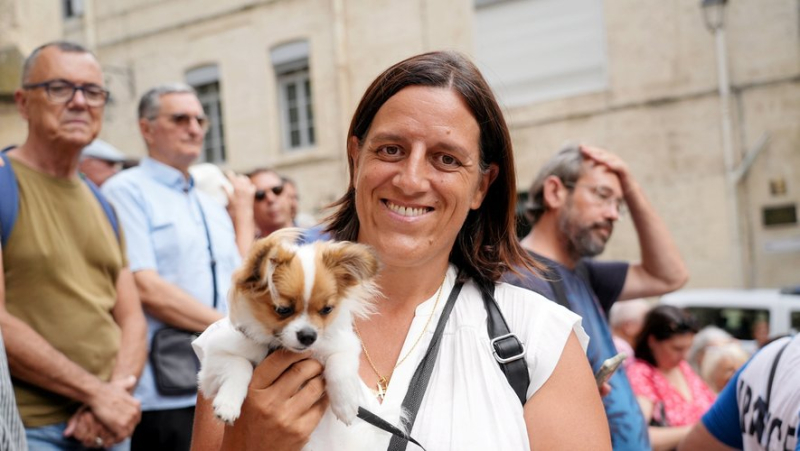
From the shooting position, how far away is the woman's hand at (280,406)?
196 centimetres

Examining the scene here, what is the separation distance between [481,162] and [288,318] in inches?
33.2

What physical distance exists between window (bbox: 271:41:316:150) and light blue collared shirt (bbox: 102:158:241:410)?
1341 cm

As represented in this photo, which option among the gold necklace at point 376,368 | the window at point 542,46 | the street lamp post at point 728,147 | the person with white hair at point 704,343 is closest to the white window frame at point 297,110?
the window at point 542,46

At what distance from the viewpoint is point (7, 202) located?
3.22 metres

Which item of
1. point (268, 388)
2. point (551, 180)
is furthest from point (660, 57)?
point (268, 388)

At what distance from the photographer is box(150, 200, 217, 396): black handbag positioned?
3.79m

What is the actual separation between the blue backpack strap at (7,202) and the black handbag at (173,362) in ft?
3.13

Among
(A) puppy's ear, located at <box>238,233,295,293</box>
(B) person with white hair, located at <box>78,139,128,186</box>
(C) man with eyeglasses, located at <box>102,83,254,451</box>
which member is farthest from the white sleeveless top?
(B) person with white hair, located at <box>78,139,128,186</box>

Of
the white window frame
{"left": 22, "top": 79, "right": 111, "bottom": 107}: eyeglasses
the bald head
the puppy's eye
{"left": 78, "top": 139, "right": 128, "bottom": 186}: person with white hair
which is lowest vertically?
the puppy's eye

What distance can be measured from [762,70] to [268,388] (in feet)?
45.1

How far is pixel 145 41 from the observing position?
63.3ft

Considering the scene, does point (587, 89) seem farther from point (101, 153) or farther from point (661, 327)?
point (101, 153)

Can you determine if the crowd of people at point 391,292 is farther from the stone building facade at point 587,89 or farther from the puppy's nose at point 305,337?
the stone building facade at point 587,89

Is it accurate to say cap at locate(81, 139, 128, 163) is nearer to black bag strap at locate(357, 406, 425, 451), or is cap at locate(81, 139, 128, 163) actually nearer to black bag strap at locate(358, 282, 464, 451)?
black bag strap at locate(358, 282, 464, 451)
